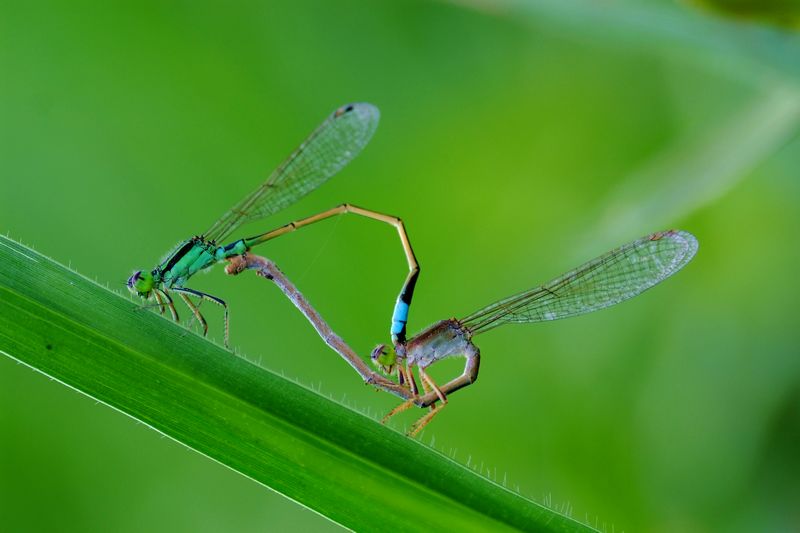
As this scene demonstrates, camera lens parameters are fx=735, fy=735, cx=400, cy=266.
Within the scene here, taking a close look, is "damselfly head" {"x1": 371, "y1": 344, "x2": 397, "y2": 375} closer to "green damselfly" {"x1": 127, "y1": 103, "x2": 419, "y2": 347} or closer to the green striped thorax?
"green damselfly" {"x1": 127, "y1": 103, "x2": 419, "y2": 347}

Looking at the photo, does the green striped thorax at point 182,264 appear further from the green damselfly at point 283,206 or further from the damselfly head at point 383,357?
the damselfly head at point 383,357

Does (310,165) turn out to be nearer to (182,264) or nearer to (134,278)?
(182,264)

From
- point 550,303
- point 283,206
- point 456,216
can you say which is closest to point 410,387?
point 550,303

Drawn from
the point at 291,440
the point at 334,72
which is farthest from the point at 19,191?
the point at 291,440

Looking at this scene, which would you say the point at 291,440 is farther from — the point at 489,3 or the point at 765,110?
the point at 765,110

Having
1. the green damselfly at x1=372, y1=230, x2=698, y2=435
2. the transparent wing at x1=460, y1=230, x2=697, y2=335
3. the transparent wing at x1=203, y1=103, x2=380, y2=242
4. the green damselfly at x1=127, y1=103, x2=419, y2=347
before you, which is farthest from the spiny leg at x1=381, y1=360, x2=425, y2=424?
the transparent wing at x1=203, y1=103, x2=380, y2=242

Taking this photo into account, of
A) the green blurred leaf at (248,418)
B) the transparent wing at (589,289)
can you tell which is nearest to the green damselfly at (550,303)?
the transparent wing at (589,289)
